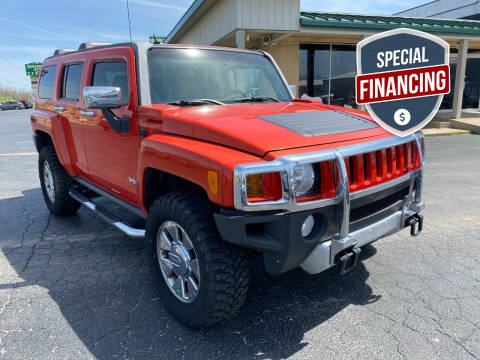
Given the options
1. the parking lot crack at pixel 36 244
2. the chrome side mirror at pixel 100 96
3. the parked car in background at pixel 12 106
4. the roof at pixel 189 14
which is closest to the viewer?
the chrome side mirror at pixel 100 96

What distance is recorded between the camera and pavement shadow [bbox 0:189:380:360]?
2.37 m

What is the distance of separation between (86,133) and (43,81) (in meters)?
1.94

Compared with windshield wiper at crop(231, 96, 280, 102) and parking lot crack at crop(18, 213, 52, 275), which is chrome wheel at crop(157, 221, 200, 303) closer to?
windshield wiper at crop(231, 96, 280, 102)

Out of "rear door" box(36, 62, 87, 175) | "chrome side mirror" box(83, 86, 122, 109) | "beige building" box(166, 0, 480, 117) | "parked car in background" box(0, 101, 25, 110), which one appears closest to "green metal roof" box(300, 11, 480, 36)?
"beige building" box(166, 0, 480, 117)

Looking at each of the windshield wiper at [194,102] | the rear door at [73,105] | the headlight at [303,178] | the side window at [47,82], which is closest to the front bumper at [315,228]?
the headlight at [303,178]

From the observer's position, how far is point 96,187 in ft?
13.1

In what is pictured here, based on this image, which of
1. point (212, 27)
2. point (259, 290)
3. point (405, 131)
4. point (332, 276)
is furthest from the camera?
point (212, 27)

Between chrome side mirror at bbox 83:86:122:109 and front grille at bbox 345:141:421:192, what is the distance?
1.81 meters

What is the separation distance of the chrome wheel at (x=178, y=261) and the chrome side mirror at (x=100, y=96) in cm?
108

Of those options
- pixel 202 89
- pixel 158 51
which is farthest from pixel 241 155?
pixel 158 51

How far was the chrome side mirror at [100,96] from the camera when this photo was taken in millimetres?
2791

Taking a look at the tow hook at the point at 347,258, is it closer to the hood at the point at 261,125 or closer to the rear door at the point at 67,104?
the hood at the point at 261,125

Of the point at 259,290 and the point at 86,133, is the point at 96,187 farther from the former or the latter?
the point at 259,290

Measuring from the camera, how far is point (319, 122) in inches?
104
